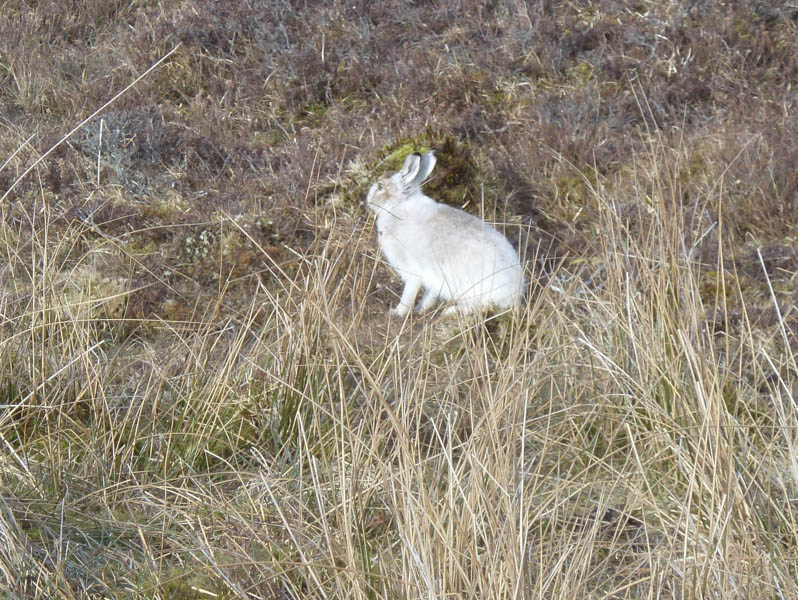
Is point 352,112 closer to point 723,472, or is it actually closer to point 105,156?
point 105,156

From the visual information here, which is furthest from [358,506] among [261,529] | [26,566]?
[26,566]

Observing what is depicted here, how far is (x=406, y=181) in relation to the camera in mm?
5051

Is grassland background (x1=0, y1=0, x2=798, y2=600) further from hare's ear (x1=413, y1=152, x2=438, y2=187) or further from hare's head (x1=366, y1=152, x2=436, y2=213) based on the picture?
hare's ear (x1=413, y1=152, x2=438, y2=187)

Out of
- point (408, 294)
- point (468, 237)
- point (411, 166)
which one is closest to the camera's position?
point (468, 237)

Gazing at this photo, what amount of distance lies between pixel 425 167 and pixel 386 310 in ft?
2.55

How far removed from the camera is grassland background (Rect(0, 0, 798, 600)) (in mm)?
2307

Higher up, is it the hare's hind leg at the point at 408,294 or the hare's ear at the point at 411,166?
the hare's ear at the point at 411,166

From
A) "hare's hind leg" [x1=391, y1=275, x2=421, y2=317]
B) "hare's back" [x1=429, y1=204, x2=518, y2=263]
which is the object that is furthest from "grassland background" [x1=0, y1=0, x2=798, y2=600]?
"hare's back" [x1=429, y1=204, x2=518, y2=263]

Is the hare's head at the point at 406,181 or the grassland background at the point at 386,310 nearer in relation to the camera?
the grassland background at the point at 386,310

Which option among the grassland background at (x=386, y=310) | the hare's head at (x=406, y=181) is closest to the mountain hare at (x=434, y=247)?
the hare's head at (x=406, y=181)

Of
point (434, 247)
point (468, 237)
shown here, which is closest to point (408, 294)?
point (434, 247)

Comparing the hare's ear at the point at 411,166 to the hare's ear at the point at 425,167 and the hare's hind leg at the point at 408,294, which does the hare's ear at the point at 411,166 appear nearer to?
the hare's ear at the point at 425,167

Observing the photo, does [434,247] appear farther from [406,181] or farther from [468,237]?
[406,181]

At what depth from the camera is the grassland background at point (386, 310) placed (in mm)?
2307
